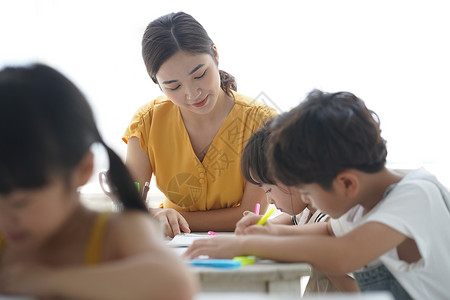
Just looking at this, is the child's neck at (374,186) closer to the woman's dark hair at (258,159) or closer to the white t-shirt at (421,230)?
the white t-shirt at (421,230)

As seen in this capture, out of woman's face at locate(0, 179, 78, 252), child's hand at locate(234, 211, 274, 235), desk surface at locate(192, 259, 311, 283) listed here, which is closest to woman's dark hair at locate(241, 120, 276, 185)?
child's hand at locate(234, 211, 274, 235)

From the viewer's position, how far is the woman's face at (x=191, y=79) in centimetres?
197

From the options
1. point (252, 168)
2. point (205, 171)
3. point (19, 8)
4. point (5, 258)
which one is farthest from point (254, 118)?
point (19, 8)

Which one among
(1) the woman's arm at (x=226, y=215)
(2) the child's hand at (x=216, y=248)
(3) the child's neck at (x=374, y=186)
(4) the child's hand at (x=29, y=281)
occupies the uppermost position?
(4) the child's hand at (x=29, y=281)

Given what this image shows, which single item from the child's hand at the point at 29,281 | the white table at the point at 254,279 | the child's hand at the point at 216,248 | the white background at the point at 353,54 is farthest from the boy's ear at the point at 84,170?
the white background at the point at 353,54

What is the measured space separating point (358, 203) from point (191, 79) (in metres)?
0.82

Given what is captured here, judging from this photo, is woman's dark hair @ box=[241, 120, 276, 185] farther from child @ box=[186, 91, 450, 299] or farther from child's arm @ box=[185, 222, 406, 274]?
child's arm @ box=[185, 222, 406, 274]

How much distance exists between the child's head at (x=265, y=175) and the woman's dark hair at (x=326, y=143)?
0.36m

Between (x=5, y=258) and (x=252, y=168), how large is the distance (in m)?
0.97

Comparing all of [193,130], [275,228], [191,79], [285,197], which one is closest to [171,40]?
[191,79]

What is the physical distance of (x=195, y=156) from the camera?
217 centimetres

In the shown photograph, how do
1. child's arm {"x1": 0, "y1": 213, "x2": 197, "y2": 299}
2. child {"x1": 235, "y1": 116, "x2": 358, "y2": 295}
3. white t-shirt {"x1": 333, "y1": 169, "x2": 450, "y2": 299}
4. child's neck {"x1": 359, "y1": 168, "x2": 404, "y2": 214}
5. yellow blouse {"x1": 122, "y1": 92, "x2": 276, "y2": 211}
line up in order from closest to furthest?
child's arm {"x1": 0, "y1": 213, "x2": 197, "y2": 299}, white t-shirt {"x1": 333, "y1": 169, "x2": 450, "y2": 299}, child's neck {"x1": 359, "y1": 168, "x2": 404, "y2": 214}, child {"x1": 235, "y1": 116, "x2": 358, "y2": 295}, yellow blouse {"x1": 122, "y1": 92, "x2": 276, "y2": 211}

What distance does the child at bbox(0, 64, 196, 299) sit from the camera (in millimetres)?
733

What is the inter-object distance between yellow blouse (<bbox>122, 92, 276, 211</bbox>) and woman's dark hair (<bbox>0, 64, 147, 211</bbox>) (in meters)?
1.30
